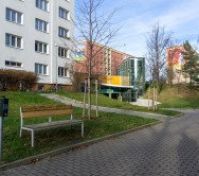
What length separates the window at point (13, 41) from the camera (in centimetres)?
4212

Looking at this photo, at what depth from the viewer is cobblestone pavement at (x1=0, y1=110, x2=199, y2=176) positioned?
8.30 m

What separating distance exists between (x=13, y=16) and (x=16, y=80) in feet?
35.6

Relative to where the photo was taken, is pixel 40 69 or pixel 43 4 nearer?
pixel 40 69

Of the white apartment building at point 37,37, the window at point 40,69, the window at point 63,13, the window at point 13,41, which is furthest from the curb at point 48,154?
the window at point 63,13

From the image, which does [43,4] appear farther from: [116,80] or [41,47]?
[116,80]

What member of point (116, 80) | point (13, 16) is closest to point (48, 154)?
point (13, 16)

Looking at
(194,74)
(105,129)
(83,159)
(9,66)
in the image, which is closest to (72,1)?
(9,66)

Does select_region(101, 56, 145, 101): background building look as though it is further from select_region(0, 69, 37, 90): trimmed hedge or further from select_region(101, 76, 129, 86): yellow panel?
select_region(0, 69, 37, 90): trimmed hedge

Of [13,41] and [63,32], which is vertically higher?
[63,32]

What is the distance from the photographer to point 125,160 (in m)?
9.63

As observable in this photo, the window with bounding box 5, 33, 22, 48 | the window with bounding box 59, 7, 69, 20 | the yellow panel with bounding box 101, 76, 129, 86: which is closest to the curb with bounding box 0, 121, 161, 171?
the window with bounding box 5, 33, 22, 48

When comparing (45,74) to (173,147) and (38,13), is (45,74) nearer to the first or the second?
(38,13)

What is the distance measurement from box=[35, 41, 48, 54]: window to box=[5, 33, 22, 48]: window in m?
3.20

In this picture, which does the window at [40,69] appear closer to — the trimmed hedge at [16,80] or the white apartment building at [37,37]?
the white apartment building at [37,37]
